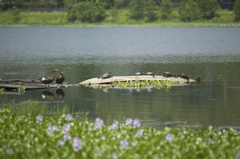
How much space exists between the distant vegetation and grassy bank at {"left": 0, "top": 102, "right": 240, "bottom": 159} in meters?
133

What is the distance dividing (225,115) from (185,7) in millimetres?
131616

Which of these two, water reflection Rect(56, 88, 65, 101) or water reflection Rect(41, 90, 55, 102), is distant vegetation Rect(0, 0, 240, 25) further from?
water reflection Rect(41, 90, 55, 102)

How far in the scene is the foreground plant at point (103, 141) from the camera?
13.3 metres

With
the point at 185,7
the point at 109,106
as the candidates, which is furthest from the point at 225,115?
the point at 185,7

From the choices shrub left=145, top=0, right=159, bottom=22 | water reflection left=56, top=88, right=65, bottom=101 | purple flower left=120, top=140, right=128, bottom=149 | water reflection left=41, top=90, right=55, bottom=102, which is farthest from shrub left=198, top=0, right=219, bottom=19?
purple flower left=120, top=140, right=128, bottom=149

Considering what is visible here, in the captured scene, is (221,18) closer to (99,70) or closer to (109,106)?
(99,70)

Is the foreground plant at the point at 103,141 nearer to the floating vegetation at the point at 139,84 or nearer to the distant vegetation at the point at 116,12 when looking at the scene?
the floating vegetation at the point at 139,84

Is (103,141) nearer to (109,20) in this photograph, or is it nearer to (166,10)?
(166,10)

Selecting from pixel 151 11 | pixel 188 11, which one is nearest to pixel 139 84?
pixel 188 11

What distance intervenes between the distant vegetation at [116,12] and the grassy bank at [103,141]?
13290 cm

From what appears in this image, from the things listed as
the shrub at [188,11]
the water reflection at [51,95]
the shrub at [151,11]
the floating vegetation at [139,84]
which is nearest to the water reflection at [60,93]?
the water reflection at [51,95]

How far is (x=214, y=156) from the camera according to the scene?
43.3 feet

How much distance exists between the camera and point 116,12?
158m

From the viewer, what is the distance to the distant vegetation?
15112cm
